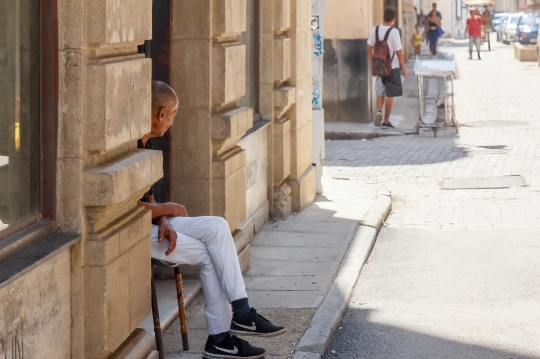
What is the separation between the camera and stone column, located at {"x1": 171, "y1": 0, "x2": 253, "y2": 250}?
21.2 feet

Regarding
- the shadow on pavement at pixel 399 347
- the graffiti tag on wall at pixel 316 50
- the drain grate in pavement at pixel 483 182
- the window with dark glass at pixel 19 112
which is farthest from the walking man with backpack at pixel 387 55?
the window with dark glass at pixel 19 112

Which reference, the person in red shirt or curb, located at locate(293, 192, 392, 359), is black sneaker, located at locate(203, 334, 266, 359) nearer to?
curb, located at locate(293, 192, 392, 359)

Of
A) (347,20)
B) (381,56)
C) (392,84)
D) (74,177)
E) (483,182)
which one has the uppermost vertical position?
(347,20)

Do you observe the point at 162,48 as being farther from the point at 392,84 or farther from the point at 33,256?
the point at 392,84

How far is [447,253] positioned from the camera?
8.07m

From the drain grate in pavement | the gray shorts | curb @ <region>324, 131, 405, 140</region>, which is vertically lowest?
the drain grate in pavement

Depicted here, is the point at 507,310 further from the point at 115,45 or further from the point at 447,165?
the point at 447,165

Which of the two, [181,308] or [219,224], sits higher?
[219,224]

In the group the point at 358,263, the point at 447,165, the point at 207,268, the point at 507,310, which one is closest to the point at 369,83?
the point at 447,165

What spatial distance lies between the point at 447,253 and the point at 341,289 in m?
1.66

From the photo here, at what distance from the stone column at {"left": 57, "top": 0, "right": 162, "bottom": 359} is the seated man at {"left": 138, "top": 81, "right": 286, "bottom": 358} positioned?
56 centimetres

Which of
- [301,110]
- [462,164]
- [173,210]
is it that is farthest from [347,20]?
[173,210]

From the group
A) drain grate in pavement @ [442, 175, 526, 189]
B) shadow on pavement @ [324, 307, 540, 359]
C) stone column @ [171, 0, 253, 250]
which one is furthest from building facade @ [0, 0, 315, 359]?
drain grate in pavement @ [442, 175, 526, 189]

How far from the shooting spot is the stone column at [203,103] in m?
6.47
